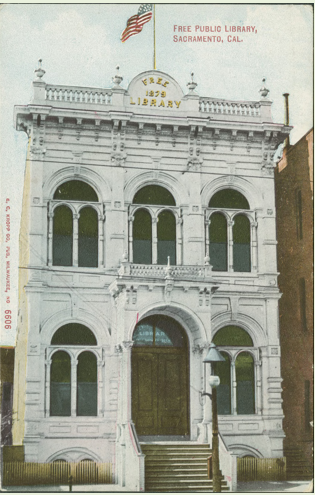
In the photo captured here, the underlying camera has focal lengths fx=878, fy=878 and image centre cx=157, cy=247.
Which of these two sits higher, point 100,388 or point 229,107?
point 229,107

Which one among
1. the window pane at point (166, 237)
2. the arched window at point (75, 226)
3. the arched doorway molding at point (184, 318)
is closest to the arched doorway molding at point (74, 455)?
the arched doorway molding at point (184, 318)

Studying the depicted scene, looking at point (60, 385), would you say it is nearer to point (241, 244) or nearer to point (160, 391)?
Result: point (160, 391)

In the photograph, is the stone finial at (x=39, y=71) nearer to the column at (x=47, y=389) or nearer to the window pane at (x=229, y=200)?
the window pane at (x=229, y=200)

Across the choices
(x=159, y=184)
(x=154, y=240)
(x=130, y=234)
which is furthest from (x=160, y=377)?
(x=159, y=184)

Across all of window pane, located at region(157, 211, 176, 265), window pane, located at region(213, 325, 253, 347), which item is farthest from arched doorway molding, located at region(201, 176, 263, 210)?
window pane, located at region(213, 325, 253, 347)

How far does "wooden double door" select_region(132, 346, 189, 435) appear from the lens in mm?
28266

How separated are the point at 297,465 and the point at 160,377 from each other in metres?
5.30

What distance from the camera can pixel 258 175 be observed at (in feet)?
99.5

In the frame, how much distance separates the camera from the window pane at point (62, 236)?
28406mm

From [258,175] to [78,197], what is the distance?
631 centimetres

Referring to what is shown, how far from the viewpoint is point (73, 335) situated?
2820 cm

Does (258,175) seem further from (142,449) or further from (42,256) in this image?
(142,449)

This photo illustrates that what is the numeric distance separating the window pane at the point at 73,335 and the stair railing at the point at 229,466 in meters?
5.39

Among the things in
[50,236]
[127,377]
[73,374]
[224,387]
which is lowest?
[224,387]
